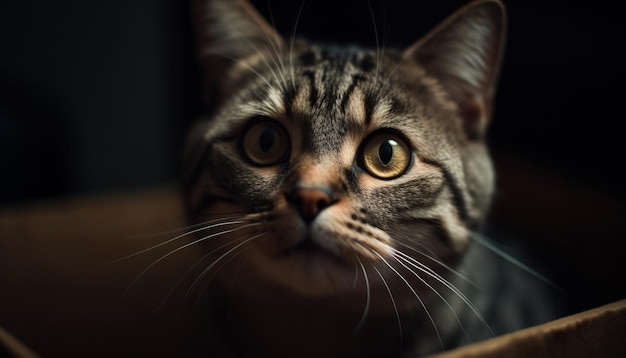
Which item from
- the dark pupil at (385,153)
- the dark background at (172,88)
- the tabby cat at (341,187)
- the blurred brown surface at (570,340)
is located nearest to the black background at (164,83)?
the dark background at (172,88)

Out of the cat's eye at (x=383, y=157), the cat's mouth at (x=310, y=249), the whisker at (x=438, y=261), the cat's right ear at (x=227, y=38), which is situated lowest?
the whisker at (x=438, y=261)

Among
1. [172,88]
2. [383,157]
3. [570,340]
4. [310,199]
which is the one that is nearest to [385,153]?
[383,157]

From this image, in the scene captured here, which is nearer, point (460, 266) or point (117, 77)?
point (460, 266)

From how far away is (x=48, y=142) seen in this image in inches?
63.6

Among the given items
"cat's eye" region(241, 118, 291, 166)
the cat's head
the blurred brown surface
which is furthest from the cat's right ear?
the blurred brown surface

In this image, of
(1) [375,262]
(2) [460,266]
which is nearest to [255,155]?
(1) [375,262]

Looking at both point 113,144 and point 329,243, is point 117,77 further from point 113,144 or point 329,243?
point 329,243

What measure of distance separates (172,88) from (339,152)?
1.23m

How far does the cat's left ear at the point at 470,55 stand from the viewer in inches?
32.1

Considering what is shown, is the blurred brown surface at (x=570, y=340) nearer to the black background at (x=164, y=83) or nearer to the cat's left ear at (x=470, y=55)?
the cat's left ear at (x=470, y=55)

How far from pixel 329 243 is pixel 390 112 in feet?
0.70

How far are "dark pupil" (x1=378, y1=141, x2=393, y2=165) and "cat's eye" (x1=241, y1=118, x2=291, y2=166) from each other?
121 millimetres

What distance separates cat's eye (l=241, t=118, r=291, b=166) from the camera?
0.79 meters

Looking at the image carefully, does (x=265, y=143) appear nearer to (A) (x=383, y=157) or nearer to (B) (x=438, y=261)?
(A) (x=383, y=157)
